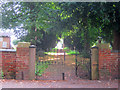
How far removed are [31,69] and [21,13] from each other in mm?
7737

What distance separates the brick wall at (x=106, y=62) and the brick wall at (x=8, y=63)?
397 centimetres

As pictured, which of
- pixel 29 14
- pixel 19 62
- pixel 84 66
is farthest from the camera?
pixel 29 14

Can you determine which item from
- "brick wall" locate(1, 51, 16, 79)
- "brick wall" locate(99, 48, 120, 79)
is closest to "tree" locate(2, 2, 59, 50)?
"brick wall" locate(1, 51, 16, 79)

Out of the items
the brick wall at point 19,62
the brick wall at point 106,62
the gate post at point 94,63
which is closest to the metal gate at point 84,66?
the gate post at point 94,63

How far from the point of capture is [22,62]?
6.57 m

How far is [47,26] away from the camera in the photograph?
1305 cm

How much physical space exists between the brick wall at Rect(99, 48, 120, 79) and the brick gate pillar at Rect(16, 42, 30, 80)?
3.33m

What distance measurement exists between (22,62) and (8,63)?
73cm

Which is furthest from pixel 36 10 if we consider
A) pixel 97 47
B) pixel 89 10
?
pixel 97 47

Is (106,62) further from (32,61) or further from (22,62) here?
(22,62)

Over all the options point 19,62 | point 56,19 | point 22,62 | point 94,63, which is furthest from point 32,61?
point 56,19

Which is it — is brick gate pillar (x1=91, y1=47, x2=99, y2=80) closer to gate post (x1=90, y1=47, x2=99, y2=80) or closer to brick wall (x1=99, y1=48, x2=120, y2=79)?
gate post (x1=90, y1=47, x2=99, y2=80)

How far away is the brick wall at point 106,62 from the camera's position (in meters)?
6.62

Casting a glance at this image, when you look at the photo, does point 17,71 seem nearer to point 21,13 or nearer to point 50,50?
point 50,50
